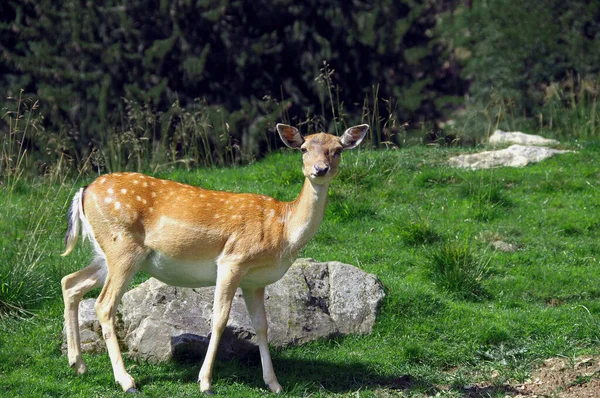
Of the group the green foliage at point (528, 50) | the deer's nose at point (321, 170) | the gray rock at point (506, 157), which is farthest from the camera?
the green foliage at point (528, 50)

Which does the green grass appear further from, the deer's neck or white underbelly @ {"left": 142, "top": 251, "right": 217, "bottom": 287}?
the deer's neck

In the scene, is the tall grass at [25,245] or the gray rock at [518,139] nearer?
the tall grass at [25,245]

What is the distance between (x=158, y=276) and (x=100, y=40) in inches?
470

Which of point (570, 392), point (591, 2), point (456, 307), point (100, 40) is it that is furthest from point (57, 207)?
point (591, 2)

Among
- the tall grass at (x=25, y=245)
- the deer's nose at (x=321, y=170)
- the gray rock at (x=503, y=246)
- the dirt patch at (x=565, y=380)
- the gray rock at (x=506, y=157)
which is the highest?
the deer's nose at (x=321, y=170)

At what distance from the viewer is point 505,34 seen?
20.6 metres

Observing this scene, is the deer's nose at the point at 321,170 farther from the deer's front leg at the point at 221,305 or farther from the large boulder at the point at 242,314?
the large boulder at the point at 242,314

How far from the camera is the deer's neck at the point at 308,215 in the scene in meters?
8.28

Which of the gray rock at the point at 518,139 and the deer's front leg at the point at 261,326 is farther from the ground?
the deer's front leg at the point at 261,326

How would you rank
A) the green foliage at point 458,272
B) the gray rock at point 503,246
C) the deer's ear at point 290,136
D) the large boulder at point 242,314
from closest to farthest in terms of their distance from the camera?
1. the deer's ear at point 290,136
2. the large boulder at point 242,314
3. the green foliage at point 458,272
4. the gray rock at point 503,246

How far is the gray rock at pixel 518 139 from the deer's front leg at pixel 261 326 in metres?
7.21

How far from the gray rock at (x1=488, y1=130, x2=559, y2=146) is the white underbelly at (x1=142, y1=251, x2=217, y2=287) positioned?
7.54 metres

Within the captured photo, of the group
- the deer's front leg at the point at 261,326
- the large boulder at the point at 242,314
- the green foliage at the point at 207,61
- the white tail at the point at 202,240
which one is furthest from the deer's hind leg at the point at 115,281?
the green foliage at the point at 207,61

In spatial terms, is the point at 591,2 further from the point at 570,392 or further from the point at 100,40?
the point at 570,392
